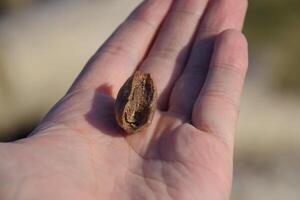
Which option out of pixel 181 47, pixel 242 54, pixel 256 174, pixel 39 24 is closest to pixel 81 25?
pixel 39 24

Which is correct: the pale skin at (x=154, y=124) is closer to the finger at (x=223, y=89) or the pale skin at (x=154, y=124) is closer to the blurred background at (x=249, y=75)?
the finger at (x=223, y=89)

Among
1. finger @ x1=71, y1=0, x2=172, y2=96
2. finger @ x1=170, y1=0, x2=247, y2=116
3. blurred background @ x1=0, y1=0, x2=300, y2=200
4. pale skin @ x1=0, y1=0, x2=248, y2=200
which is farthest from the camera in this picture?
blurred background @ x1=0, y1=0, x2=300, y2=200

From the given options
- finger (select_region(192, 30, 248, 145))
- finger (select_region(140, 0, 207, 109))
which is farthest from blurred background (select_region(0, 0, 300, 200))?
finger (select_region(192, 30, 248, 145))

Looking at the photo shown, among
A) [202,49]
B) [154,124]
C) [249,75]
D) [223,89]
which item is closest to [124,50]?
[202,49]

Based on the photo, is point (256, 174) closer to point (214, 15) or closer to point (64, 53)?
point (214, 15)

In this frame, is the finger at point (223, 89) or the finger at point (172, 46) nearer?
the finger at point (223, 89)

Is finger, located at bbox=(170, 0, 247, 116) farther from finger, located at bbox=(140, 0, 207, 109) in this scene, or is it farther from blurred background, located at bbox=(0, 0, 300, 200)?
blurred background, located at bbox=(0, 0, 300, 200)

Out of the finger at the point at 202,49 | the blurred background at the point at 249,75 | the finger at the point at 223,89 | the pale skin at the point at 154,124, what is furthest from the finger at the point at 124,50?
the blurred background at the point at 249,75
